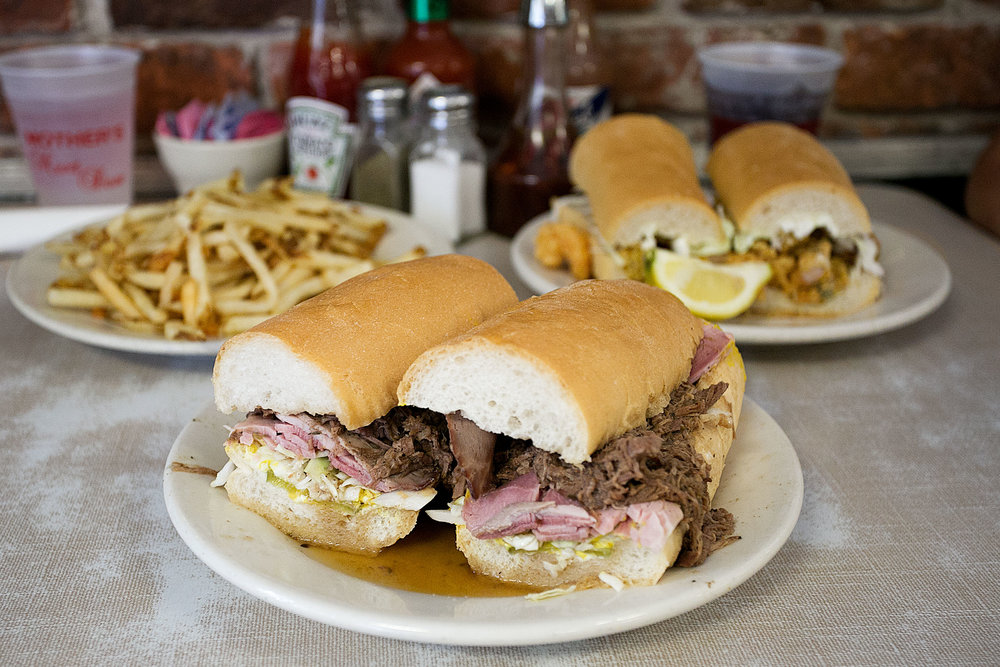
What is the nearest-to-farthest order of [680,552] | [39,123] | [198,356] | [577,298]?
[680,552] < [577,298] < [198,356] < [39,123]

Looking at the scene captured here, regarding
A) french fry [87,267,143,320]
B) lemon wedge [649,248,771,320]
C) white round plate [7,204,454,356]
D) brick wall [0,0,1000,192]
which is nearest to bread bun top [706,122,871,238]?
lemon wedge [649,248,771,320]

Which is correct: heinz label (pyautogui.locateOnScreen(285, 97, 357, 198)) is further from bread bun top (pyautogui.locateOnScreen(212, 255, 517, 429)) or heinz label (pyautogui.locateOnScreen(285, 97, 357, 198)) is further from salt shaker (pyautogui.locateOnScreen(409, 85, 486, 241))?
bread bun top (pyautogui.locateOnScreen(212, 255, 517, 429))

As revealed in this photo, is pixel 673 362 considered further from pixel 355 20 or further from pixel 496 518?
pixel 355 20

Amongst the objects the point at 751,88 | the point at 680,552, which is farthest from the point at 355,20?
the point at 680,552

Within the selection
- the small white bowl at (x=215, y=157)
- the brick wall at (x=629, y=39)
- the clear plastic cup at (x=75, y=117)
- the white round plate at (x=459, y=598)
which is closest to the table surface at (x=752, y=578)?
the white round plate at (x=459, y=598)

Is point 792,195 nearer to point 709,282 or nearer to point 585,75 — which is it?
point 709,282

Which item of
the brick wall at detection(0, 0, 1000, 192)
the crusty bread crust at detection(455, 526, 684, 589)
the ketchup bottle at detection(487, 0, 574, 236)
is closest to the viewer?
the crusty bread crust at detection(455, 526, 684, 589)

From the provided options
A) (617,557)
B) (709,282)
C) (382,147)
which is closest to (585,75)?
(382,147)
